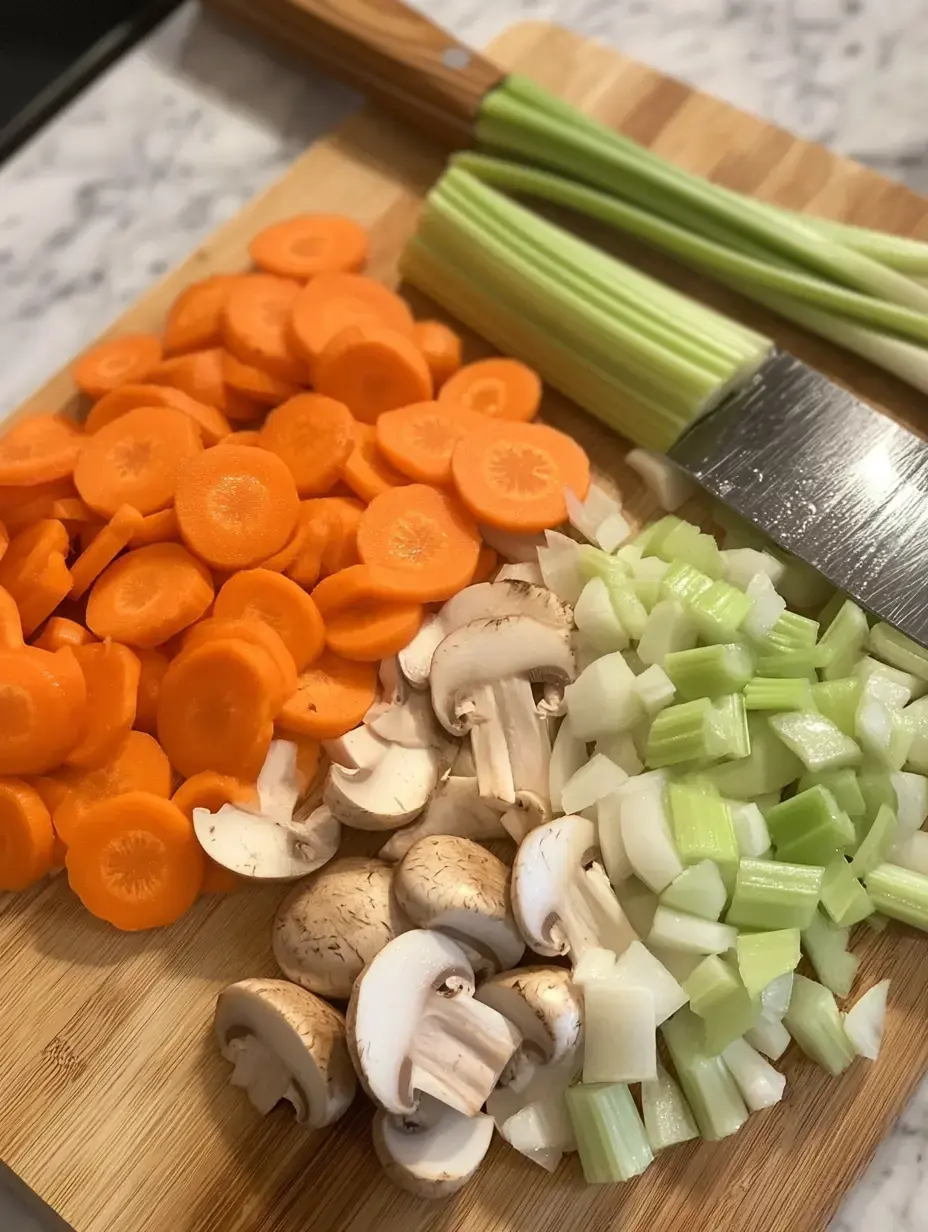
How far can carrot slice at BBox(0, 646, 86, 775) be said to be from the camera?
182 cm

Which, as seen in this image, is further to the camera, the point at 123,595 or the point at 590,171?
the point at 590,171

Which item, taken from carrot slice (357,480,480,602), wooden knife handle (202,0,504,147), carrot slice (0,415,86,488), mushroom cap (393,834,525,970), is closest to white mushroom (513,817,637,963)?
mushroom cap (393,834,525,970)

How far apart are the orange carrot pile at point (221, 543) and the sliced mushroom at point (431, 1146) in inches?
20.7

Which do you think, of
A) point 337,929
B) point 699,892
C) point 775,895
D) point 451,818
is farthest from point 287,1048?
point 775,895

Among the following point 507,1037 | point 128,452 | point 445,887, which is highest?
point 128,452

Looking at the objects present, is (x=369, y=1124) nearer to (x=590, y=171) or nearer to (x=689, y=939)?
(x=689, y=939)

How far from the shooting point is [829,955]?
1759mm

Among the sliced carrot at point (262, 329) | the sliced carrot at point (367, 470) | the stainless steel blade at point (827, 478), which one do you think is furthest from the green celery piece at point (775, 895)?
the sliced carrot at point (262, 329)

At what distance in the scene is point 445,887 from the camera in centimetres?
162

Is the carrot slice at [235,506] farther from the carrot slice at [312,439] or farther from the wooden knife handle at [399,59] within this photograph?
the wooden knife handle at [399,59]

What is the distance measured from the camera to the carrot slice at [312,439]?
6.94ft

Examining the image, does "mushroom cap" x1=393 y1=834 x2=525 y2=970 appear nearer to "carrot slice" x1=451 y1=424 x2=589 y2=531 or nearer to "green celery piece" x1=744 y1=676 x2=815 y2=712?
"green celery piece" x1=744 y1=676 x2=815 y2=712

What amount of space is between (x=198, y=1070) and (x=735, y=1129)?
890 millimetres

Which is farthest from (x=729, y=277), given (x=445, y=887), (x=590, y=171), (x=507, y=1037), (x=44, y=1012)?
(x=44, y=1012)
